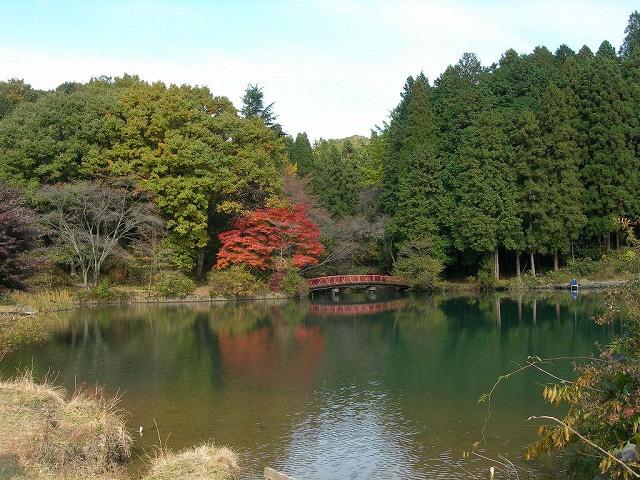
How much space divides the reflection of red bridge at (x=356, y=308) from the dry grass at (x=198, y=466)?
20.6 meters

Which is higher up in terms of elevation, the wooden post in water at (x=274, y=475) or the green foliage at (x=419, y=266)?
the green foliage at (x=419, y=266)

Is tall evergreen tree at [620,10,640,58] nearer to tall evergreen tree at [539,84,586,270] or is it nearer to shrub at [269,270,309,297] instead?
tall evergreen tree at [539,84,586,270]

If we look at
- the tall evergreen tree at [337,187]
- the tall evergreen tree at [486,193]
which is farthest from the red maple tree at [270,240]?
the tall evergreen tree at [337,187]

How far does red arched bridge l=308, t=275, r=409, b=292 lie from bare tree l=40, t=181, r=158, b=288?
1049cm

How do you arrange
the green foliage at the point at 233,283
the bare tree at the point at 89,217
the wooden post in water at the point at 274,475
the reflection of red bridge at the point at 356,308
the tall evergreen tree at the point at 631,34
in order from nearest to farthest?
the wooden post in water at the point at 274,475 → the reflection of red bridge at the point at 356,308 → the bare tree at the point at 89,217 → the green foliage at the point at 233,283 → the tall evergreen tree at the point at 631,34

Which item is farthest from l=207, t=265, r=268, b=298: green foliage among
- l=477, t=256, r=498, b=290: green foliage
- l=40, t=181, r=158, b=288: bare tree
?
l=477, t=256, r=498, b=290: green foliage

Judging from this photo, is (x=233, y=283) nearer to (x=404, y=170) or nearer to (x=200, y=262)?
(x=200, y=262)

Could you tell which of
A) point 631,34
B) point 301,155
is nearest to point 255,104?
point 301,155

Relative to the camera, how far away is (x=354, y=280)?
38344 millimetres

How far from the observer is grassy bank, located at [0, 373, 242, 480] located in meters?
7.98

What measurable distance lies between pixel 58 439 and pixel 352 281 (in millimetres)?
30310

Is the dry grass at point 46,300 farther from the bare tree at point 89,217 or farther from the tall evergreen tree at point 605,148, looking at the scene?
the tall evergreen tree at point 605,148

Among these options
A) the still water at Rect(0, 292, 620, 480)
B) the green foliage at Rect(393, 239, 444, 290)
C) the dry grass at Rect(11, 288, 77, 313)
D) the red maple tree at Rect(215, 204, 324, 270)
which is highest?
the red maple tree at Rect(215, 204, 324, 270)

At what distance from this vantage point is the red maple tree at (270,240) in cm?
3450
